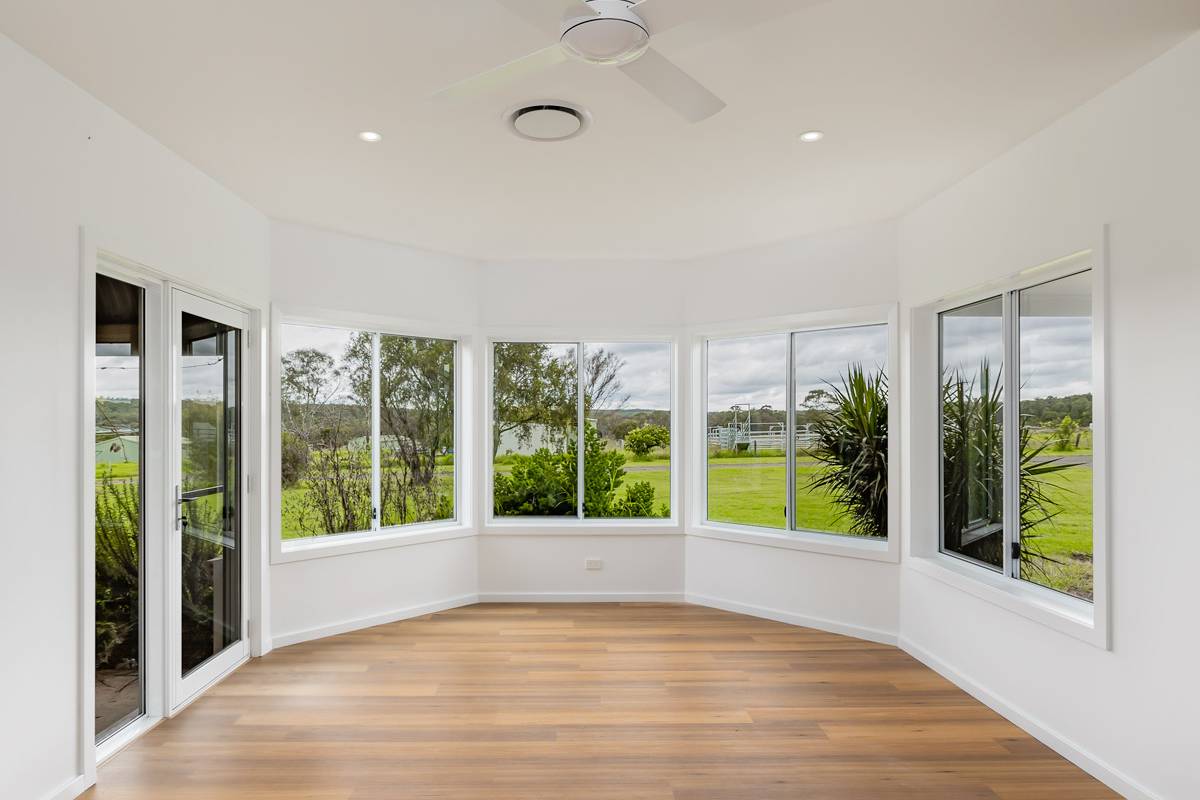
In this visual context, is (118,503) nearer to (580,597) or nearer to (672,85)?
(672,85)

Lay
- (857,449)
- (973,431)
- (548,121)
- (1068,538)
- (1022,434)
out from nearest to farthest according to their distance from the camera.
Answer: (548,121)
(1068,538)
(1022,434)
(973,431)
(857,449)

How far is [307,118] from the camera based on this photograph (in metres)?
2.94

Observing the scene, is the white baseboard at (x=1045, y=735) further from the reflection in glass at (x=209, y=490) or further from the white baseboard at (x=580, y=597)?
the reflection in glass at (x=209, y=490)

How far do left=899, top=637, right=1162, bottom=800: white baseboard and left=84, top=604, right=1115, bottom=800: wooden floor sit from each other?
44mm

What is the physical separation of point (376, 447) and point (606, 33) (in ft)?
12.5

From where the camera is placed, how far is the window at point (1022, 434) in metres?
3.11

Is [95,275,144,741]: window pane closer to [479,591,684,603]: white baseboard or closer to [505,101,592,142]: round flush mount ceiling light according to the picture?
[505,101,592,142]: round flush mount ceiling light

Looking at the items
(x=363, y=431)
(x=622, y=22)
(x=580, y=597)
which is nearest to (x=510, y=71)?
(x=622, y=22)

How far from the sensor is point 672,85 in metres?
2.07

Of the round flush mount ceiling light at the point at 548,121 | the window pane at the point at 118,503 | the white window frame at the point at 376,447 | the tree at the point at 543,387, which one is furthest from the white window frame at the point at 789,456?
the window pane at the point at 118,503

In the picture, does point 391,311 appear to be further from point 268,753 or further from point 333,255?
point 268,753

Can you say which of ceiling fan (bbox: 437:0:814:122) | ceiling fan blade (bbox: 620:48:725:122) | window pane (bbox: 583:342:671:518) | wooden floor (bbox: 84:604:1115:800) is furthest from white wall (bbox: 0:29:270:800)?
window pane (bbox: 583:342:671:518)
